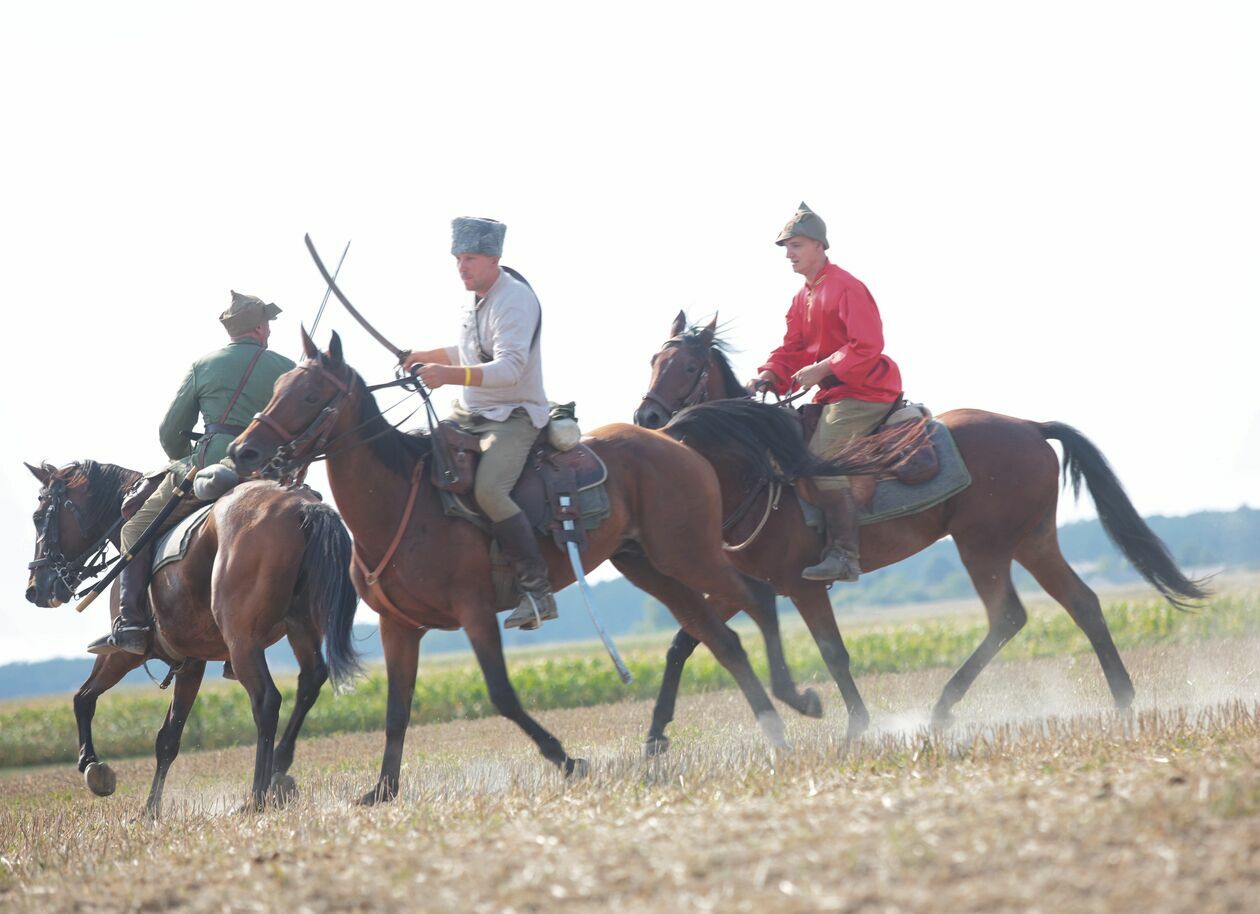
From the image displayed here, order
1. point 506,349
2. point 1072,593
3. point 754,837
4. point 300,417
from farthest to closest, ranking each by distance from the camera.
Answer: point 1072,593
point 506,349
point 300,417
point 754,837

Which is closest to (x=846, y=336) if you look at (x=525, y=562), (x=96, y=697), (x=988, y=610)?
(x=988, y=610)

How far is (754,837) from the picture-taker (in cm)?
486

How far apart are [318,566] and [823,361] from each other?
11.2 feet

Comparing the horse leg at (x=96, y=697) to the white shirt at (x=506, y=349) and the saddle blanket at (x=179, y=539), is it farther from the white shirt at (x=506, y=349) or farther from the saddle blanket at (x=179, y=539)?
the white shirt at (x=506, y=349)

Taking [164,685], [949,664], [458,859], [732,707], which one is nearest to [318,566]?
[164,685]

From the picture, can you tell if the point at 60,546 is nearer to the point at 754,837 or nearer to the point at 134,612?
the point at 134,612

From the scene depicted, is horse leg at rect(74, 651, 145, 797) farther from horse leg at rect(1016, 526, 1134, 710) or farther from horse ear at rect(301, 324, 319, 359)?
horse leg at rect(1016, 526, 1134, 710)

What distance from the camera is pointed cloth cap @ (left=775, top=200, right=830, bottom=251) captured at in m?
9.35

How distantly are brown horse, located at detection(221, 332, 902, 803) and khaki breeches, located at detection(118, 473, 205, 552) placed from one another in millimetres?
2473

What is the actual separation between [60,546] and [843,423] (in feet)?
18.5

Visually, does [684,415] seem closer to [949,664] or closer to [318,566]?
[318,566]

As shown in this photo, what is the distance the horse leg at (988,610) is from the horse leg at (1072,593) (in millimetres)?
236

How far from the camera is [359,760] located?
41.6 ft

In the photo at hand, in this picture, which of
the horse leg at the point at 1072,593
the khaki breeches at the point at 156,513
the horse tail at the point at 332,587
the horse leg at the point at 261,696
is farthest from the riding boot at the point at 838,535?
the khaki breeches at the point at 156,513
